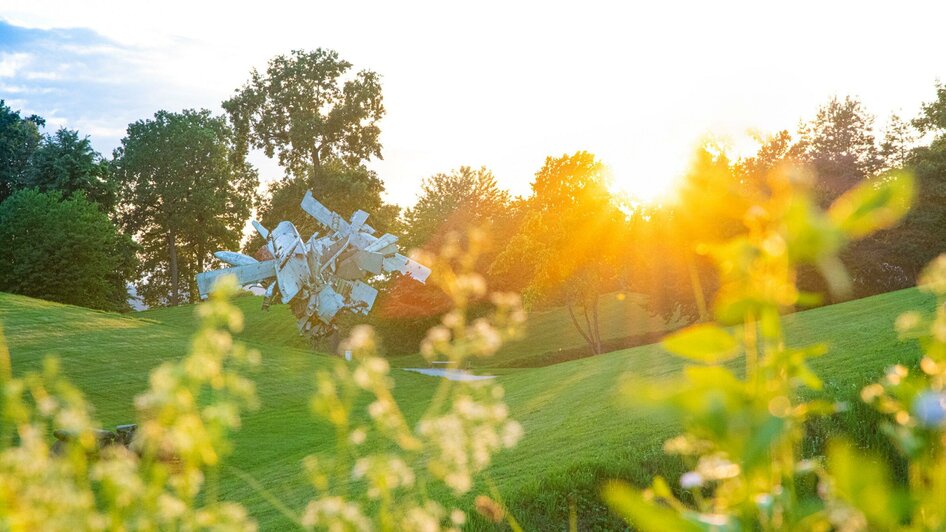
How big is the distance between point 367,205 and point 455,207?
5287mm

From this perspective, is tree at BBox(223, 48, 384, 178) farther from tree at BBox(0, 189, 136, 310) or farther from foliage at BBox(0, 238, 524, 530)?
foliage at BBox(0, 238, 524, 530)

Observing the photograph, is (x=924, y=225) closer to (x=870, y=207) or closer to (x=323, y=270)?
(x=323, y=270)

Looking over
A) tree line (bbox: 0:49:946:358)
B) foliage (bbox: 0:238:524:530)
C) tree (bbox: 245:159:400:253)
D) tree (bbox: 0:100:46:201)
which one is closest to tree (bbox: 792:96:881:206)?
tree line (bbox: 0:49:946:358)

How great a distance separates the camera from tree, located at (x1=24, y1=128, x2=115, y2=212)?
1854 inches

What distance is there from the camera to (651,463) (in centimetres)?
744

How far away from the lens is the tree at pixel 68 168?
47.1 m

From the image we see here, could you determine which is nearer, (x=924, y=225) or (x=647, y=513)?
(x=647, y=513)

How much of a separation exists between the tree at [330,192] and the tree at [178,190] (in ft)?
36.3

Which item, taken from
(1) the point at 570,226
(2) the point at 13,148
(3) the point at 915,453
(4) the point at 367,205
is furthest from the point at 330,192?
(3) the point at 915,453

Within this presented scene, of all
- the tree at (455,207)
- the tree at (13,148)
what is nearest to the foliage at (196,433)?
the tree at (455,207)

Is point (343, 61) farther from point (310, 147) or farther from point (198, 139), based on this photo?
point (198, 139)

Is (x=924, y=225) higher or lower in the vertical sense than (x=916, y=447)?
higher

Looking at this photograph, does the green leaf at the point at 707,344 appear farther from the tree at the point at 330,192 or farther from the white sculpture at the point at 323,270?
the tree at the point at 330,192

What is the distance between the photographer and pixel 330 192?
44312 millimetres
